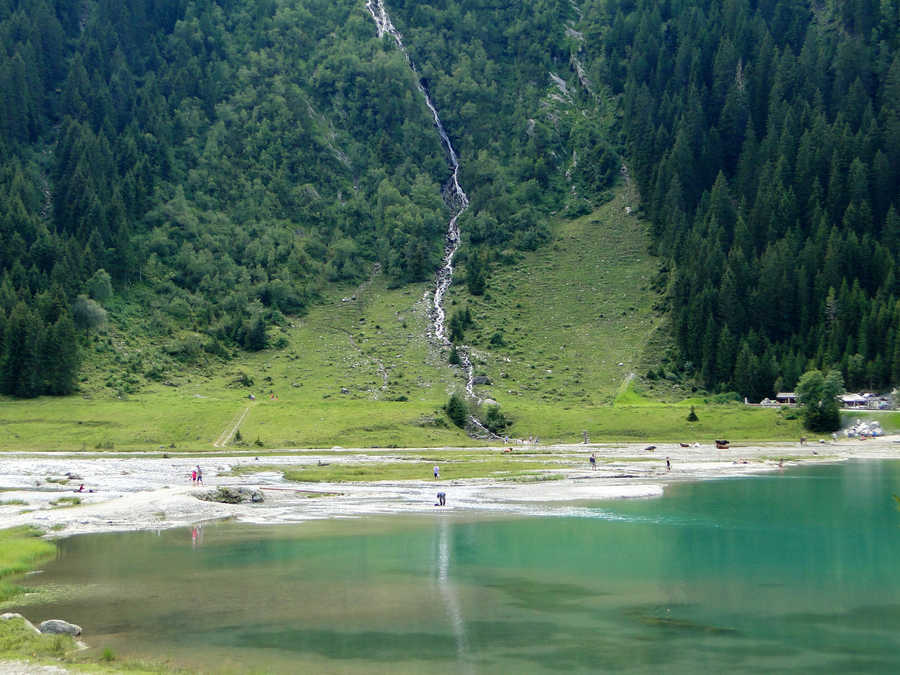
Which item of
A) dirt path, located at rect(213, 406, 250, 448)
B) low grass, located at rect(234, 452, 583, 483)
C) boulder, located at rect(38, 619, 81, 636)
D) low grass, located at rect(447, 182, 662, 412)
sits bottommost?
low grass, located at rect(234, 452, 583, 483)

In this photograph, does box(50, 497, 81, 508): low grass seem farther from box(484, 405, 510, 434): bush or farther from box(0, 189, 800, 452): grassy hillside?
box(484, 405, 510, 434): bush

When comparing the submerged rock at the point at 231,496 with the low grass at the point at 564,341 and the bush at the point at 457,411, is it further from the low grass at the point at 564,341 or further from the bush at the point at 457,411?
the low grass at the point at 564,341

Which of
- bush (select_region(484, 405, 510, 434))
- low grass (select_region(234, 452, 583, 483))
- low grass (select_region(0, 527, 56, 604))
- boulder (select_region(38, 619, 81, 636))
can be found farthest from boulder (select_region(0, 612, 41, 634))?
bush (select_region(484, 405, 510, 434))

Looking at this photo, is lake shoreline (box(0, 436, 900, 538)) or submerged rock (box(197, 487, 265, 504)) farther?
submerged rock (box(197, 487, 265, 504))

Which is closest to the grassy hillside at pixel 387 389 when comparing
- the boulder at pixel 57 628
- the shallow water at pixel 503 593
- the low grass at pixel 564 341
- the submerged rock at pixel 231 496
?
the low grass at pixel 564 341

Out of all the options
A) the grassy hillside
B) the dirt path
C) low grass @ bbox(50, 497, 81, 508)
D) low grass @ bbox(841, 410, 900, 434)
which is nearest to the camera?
low grass @ bbox(50, 497, 81, 508)

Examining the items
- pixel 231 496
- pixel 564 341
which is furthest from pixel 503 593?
pixel 564 341

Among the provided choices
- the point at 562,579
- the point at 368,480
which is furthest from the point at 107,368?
the point at 562,579
